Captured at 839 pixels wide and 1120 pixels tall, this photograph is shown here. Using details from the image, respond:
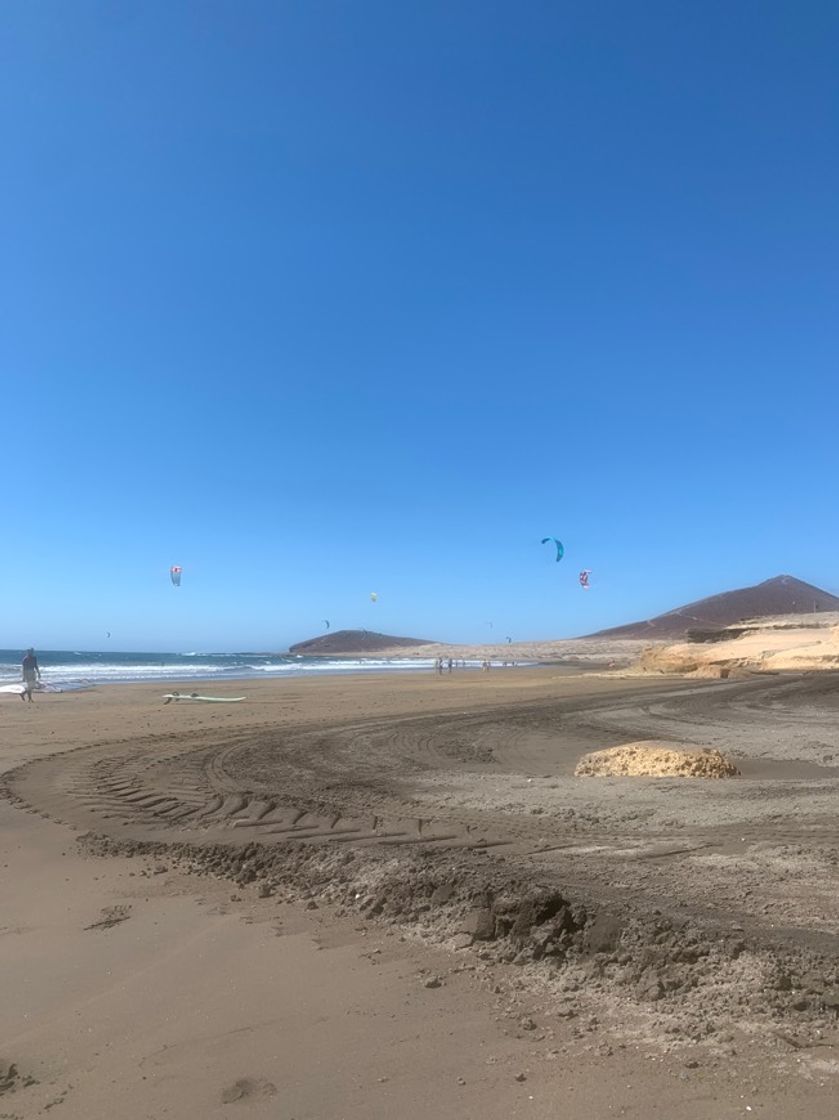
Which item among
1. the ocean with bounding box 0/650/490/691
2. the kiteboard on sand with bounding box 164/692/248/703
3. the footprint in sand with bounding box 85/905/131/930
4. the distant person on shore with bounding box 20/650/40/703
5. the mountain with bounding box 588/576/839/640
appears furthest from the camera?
the mountain with bounding box 588/576/839/640

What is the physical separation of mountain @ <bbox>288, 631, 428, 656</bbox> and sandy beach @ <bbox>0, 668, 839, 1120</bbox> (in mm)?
159237

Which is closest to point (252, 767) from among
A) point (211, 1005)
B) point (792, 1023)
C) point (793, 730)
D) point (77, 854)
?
point (77, 854)

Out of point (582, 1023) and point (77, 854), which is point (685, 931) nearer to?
point (582, 1023)

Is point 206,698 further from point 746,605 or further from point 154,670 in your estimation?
point 746,605

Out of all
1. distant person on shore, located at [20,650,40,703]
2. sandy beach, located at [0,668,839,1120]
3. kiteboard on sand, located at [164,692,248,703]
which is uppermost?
distant person on shore, located at [20,650,40,703]

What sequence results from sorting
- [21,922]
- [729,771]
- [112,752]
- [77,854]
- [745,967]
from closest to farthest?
[745,967], [21,922], [77,854], [729,771], [112,752]

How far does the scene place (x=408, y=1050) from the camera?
131 inches

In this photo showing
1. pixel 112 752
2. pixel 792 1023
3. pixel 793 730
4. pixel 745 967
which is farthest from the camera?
pixel 793 730

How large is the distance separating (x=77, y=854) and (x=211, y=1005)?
3.51 meters

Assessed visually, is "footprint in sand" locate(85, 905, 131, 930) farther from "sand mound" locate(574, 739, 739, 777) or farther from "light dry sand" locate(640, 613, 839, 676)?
"light dry sand" locate(640, 613, 839, 676)

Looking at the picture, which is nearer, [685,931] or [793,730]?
[685,931]

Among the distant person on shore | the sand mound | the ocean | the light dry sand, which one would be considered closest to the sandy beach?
the sand mound

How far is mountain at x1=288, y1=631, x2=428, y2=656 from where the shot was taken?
6767 inches

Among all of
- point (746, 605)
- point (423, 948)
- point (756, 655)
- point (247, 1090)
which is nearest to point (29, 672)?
point (423, 948)
